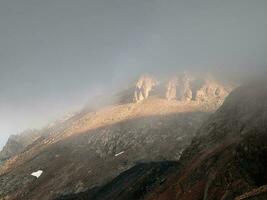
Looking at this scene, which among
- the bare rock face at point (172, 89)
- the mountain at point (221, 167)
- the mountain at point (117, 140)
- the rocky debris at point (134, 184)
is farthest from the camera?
the bare rock face at point (172, 89)

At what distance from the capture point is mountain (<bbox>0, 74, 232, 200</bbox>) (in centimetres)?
10756

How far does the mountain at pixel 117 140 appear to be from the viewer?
107562 mm

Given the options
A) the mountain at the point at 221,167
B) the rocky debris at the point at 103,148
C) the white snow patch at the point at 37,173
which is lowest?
the white snow patch at the point at 37,173

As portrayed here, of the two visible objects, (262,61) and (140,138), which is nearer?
(140,138)

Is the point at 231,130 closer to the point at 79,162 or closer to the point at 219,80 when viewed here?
the point at 79,162

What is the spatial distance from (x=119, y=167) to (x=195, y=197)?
168 feet

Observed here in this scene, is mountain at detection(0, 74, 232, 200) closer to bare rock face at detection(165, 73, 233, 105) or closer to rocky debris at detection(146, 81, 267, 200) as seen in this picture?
bare rock face at detection(165, 73, 233, 105)

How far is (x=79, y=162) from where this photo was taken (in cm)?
12194

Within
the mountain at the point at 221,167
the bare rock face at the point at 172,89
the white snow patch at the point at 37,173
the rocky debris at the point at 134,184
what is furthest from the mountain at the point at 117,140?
the mountain at the point at 221,167

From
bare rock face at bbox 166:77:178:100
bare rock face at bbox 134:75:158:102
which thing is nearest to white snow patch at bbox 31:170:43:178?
bare rock face at bbox 134:75:158:102

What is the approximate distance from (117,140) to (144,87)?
42.0 metres

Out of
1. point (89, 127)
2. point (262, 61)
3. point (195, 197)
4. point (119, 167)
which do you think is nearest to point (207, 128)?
point (195, 197)

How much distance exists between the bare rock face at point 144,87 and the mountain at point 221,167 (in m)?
68.0

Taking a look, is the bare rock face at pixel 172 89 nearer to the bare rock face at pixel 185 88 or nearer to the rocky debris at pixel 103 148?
the bare rock face at pixel 185 88
